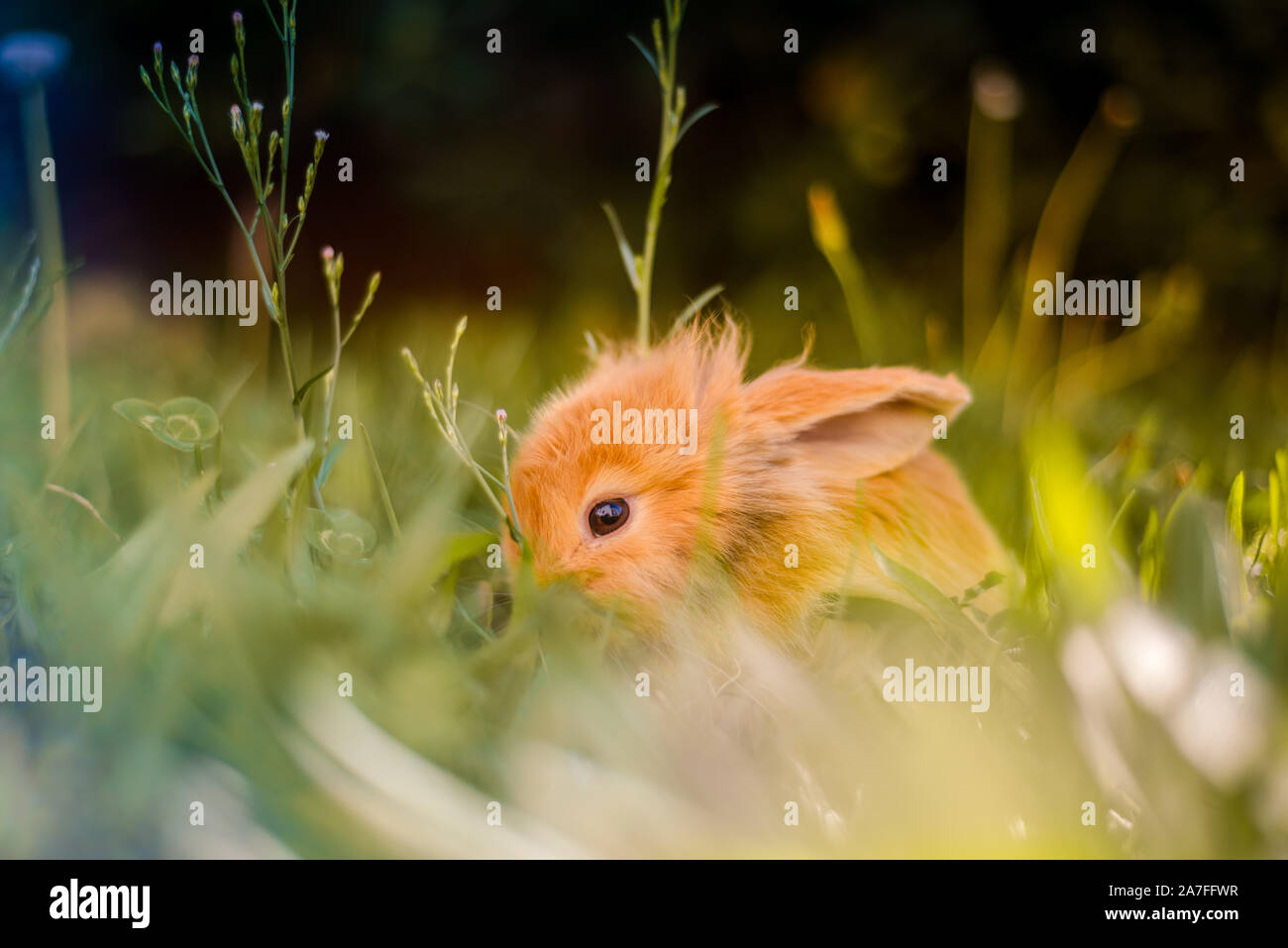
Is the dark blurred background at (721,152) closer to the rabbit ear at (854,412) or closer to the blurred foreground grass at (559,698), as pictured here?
the rabbit ear at (854,412)

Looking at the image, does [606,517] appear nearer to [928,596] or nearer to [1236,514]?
[928,596]

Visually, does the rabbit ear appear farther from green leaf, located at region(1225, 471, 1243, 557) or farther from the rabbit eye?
green leaf, located at region(1225, 471, 1243, 557)

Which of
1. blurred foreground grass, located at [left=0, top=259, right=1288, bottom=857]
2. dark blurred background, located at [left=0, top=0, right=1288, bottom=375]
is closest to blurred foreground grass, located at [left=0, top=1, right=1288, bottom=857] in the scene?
blurred foreground grass, located at [left=0, top=259, right=1288, bottom=857]

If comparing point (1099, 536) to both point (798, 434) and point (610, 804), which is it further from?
point (610, 804)

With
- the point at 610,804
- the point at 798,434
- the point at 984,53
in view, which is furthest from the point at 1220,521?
the point at 984,53

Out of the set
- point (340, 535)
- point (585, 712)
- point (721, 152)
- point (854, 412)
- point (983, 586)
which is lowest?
point (585, 712)

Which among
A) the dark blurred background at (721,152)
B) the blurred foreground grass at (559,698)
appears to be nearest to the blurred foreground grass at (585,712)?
the blurred foreground grass at (559,698)

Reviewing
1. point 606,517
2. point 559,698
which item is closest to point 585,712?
point 559,698
